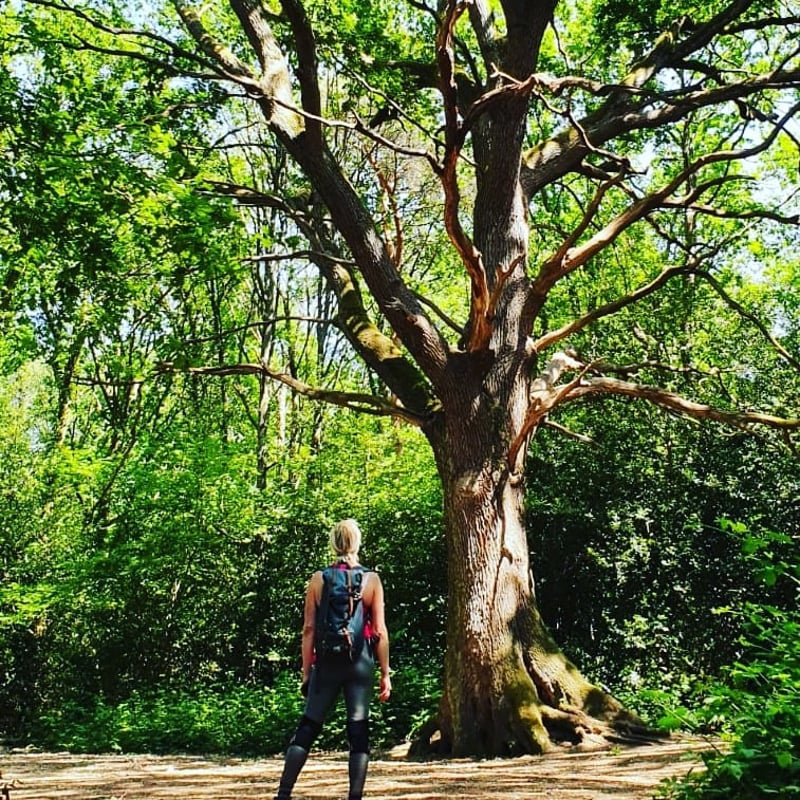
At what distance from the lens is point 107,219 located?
7309 millimetres

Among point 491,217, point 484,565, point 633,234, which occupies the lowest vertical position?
point 484,565

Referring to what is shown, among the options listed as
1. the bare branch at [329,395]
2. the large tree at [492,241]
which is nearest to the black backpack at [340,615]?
the large tree at [492,241]

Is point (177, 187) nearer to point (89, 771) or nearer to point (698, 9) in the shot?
point (89, 771)

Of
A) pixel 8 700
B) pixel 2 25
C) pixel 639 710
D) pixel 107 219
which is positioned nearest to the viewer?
pixel 107 219

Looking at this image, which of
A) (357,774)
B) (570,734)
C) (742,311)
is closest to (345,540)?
(357,774)

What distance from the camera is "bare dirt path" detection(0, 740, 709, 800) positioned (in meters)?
5.51

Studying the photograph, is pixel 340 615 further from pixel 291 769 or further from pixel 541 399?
pixel 541 399

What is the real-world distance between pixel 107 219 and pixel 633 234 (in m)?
10.6

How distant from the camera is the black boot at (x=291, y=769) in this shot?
462cm

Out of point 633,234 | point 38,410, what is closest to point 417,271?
point 633,234

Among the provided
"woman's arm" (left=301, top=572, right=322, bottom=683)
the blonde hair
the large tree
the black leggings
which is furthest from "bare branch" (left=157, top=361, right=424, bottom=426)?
the black leggings

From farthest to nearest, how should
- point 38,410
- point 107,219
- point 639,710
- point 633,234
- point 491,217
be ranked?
point 38,410 < point 633,234 < point 639,710 < point 491,217 < point 107,219

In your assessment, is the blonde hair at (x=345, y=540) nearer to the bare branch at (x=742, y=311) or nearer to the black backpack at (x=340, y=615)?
the black backpack at (x=340, y=615)

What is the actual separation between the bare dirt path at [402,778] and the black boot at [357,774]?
941mm
